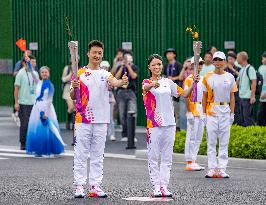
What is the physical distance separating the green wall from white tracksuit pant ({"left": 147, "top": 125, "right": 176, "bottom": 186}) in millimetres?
15070

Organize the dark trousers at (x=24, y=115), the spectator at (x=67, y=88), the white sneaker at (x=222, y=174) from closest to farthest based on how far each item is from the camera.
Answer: the white sneaker at (x=222, y=174) < the dark trousers at (x=24, y=115) < the spectator at (x=67, y=88)

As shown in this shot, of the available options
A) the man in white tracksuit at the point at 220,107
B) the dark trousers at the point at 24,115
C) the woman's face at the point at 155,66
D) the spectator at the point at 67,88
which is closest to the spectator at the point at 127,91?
the dark trousers at the point at 24,115

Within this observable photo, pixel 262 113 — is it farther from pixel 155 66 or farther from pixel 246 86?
pixel 155 66

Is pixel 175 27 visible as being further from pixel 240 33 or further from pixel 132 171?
pixel 132 171

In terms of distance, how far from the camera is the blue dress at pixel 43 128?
21.2 meters

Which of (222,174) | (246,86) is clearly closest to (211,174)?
(222,174)

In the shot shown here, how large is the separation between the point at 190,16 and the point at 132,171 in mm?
12019

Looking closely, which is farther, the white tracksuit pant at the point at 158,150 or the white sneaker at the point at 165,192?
the white tracksuit pant at the point at 158,150

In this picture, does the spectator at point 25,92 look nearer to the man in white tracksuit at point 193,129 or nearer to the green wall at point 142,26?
the man in white tracksuit at point 193,129

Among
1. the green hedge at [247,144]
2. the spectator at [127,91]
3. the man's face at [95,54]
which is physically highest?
the man's face at [95,54]

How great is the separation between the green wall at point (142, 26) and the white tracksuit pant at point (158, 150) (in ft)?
49.4

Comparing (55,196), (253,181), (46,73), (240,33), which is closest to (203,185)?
(253,181)

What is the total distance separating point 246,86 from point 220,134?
719 cm

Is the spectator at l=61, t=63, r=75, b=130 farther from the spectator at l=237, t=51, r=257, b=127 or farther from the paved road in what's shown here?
the paved road
